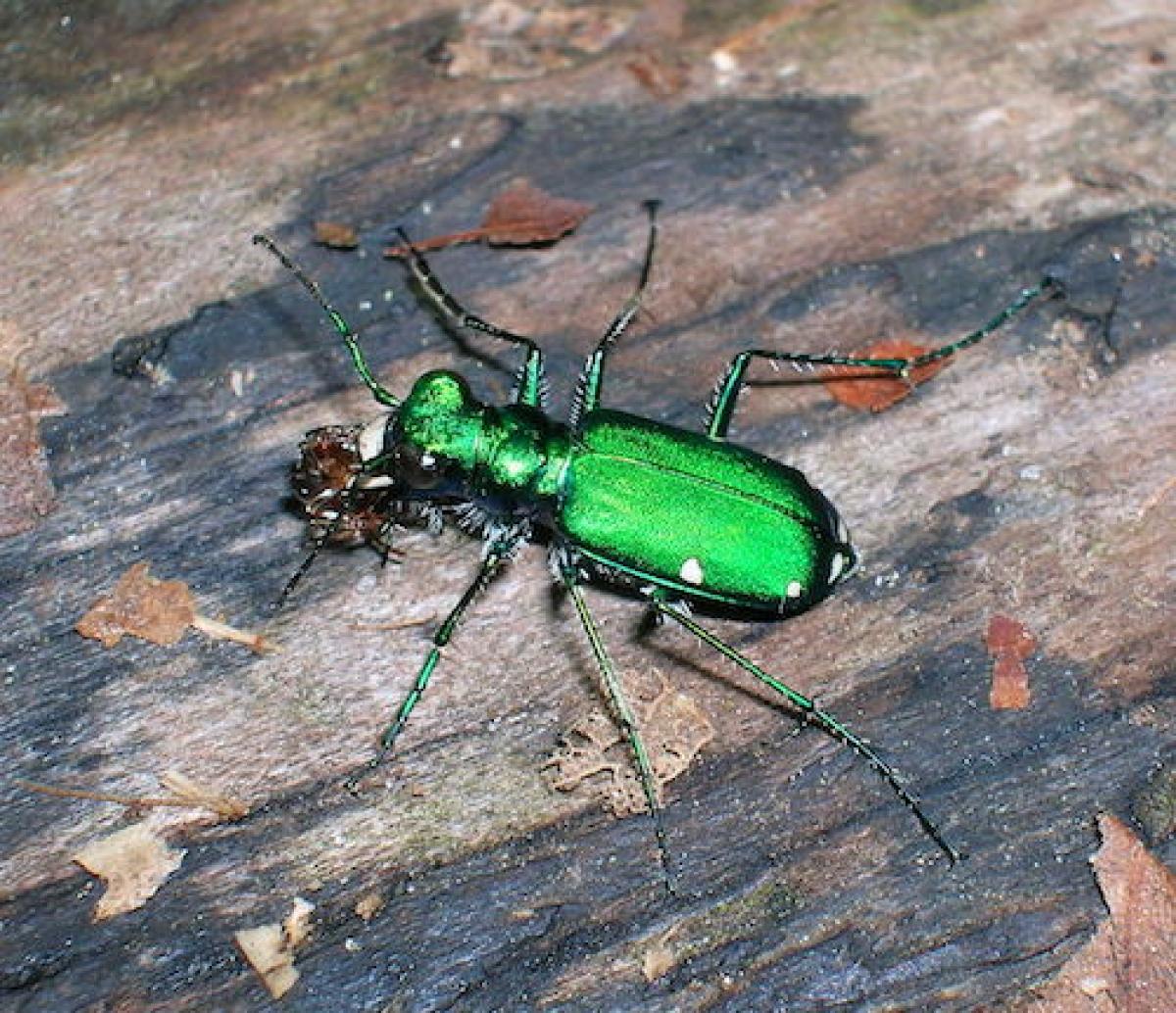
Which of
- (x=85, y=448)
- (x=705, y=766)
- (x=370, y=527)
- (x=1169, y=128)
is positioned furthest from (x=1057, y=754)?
(x=85, y=448)

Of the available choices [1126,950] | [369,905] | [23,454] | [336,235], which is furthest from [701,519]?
[23,454]

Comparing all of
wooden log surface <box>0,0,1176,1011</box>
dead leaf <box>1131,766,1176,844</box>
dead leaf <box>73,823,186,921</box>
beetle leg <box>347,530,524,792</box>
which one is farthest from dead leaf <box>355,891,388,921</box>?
dead leaf <box>1131,766,1176,844</box>

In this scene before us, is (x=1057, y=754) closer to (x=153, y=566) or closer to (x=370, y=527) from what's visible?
(x=370, y=527)

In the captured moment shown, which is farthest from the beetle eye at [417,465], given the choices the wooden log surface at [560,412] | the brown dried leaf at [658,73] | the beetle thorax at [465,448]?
the brown dried leaf at [658,73]

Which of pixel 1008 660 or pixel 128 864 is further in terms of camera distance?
pixel 1008 660

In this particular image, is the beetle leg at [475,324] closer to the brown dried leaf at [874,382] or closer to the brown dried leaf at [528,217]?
the brown dried leaf at [528,217]

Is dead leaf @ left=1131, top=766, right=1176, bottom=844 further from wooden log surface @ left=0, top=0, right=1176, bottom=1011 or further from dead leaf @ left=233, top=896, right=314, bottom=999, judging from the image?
dead leaf @ left=233, top=896, right=314, bottom=999

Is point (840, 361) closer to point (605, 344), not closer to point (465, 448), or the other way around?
point (605, 344)
